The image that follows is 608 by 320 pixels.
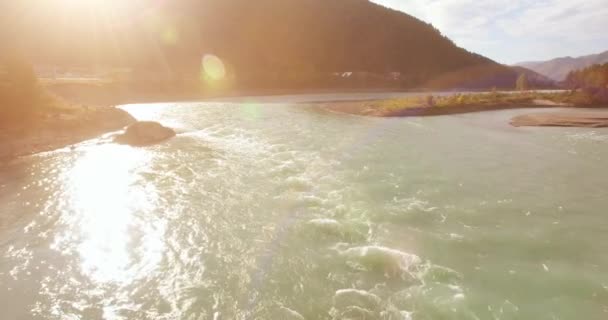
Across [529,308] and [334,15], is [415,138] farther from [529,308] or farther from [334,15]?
[334,15]

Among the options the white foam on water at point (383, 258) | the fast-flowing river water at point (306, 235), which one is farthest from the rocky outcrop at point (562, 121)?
the white foam on water at point (383, 258)

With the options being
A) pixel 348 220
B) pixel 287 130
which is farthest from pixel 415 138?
pixel 348 220

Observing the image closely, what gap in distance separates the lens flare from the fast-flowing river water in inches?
3100

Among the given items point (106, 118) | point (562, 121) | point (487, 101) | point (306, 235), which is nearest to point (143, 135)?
point (106, 118)

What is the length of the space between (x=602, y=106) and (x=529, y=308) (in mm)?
58790

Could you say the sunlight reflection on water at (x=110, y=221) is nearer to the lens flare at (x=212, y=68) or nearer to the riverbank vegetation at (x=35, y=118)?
the riverbank vegetation at (x=35, y=118)

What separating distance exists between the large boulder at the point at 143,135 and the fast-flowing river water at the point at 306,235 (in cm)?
332

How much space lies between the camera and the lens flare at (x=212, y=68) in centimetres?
9931

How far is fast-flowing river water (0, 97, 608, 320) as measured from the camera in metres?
8.81

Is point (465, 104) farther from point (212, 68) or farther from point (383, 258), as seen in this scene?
point (212, 68)

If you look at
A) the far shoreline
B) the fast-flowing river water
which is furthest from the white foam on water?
the far shoreline

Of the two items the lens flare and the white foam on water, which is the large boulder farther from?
the lens flare

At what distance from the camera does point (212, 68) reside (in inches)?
4611

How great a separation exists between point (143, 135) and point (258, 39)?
12134 cm
